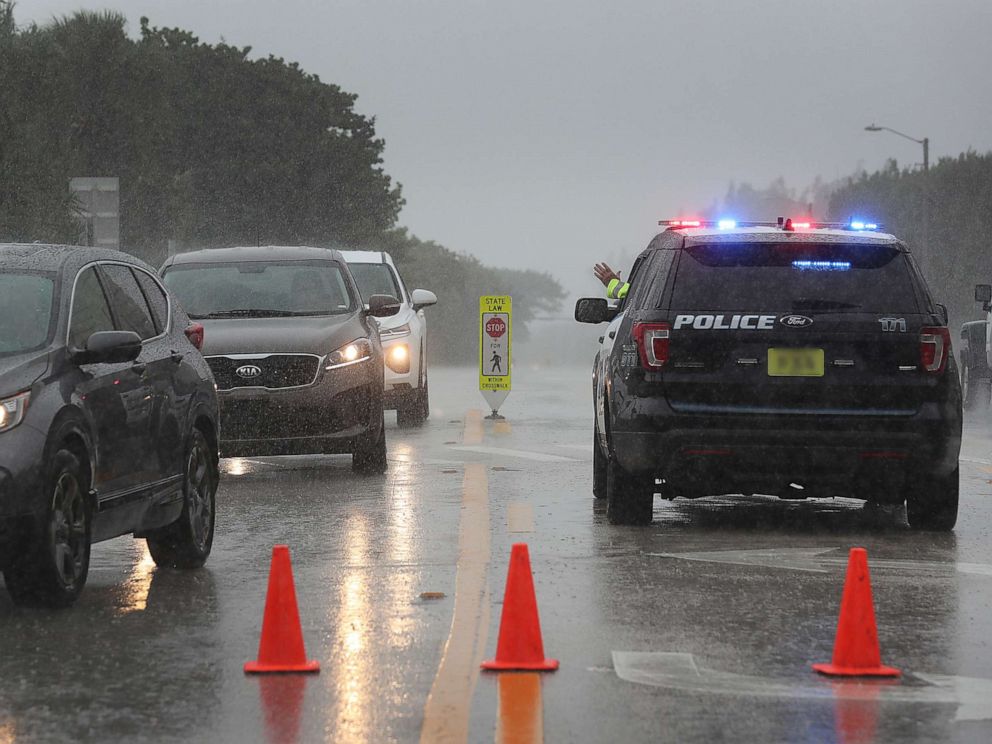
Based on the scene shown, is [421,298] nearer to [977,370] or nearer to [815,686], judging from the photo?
[977,370]

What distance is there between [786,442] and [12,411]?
445 cm

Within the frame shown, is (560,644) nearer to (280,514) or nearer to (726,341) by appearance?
(726,341)

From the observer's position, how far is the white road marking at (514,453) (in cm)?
1672

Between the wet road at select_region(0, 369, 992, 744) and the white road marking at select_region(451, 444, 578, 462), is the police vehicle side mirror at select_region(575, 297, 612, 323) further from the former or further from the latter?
the white road marking at select_region(451, 444, 578, 462)

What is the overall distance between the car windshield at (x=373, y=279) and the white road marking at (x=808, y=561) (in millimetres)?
13033

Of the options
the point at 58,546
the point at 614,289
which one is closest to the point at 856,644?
the point at 58,546

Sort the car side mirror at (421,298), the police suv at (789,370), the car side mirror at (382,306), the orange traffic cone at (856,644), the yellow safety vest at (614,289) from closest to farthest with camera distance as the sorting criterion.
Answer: the orange traffic cone at (856,644) < the police suv at (789,370) < the car side mirror at (382,306) < the yellow safety vest at (614,289) < the car side mirror at (421,298)

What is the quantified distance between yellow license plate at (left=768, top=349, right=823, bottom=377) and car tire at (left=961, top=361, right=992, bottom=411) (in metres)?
18.2

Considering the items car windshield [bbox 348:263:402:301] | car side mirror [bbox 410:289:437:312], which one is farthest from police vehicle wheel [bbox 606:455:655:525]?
car windshield [bbox 348:263:402:301]

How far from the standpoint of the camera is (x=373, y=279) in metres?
23.4

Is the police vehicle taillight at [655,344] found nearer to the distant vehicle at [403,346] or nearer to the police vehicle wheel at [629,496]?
the police vehicle wheel at [629,496]

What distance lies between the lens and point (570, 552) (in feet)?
33.9

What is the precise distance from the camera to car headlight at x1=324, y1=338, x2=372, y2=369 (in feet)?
49.3

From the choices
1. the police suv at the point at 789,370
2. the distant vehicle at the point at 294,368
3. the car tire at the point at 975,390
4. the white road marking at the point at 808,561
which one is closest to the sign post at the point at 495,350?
the car tire at the point at 975,390
